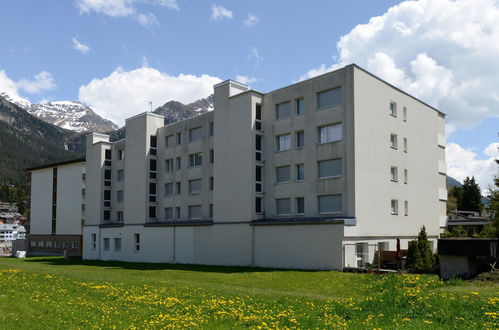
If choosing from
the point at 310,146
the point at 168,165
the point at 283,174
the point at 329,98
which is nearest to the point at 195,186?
the point at 168,165

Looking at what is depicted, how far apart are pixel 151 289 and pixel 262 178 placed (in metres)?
22.8

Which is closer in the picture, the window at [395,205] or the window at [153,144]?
the window at [395,205]

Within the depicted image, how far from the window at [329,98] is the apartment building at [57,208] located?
4835 centimetres

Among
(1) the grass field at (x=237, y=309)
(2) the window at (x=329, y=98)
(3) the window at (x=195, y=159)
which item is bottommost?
(1) the grass field at (x=237, y=309)

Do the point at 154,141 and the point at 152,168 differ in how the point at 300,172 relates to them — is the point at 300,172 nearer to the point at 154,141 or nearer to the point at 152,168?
the point at 152,168

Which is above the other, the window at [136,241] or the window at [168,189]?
the window at [168,189]

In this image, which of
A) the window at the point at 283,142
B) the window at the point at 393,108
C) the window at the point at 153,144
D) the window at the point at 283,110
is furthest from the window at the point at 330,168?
the window at the point at 153,144

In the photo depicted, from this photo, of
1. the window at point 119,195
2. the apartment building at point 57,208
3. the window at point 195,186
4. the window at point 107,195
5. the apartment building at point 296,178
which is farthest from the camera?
the apartment building at point 57,208

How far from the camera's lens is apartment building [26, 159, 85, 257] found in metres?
78.0

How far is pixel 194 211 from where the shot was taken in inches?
2143

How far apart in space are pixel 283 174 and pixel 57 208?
2082 inches

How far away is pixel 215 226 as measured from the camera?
47.5 m

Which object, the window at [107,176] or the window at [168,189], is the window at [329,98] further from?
the window at [107,176]

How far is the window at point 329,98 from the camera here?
40594 mm
